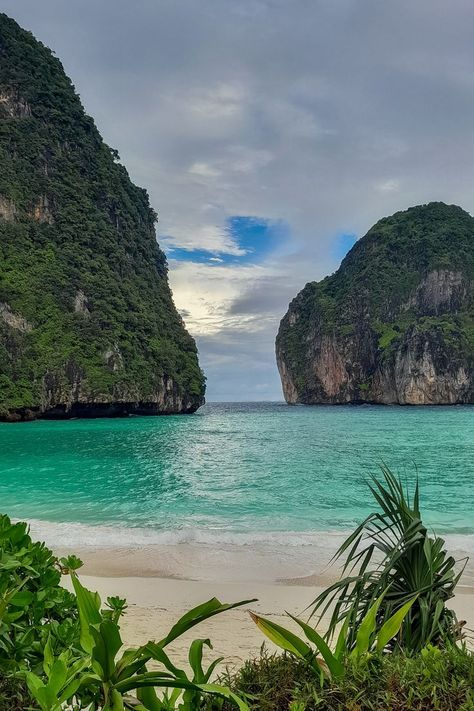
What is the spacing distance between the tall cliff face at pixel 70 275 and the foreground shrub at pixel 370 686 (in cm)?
4819

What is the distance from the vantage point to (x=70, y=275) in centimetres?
5862

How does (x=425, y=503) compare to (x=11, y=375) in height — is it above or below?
below

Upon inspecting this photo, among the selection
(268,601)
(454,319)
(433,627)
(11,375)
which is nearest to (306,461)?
(268,601)

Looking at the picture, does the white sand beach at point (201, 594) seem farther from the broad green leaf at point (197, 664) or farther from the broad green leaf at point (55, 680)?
the broad green leaf at point (55, 680)

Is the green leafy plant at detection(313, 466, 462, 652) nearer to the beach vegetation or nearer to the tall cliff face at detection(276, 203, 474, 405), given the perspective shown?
the beach vegetation

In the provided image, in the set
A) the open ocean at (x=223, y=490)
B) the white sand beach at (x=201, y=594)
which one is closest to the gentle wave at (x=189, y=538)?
the open ocean at (x=223, y=490)

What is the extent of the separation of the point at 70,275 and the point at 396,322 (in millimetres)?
65685

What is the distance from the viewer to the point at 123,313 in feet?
198

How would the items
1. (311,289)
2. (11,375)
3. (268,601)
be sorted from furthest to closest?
(311,289) → (11,375) → (268,601)

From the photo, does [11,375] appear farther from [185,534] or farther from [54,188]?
[185,534]

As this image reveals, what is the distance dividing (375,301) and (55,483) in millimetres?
92954

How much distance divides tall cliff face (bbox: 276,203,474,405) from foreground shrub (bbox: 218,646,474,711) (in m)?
82.5

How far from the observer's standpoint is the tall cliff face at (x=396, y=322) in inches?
3127

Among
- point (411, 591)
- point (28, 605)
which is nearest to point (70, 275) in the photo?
point (411, 591)
